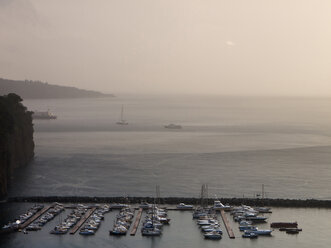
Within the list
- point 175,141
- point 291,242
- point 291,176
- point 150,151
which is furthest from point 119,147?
point 291,242

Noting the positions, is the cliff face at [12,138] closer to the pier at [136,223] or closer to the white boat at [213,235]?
the pier at [136,223]

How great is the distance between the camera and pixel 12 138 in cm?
3738

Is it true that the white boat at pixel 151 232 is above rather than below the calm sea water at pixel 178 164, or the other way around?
below

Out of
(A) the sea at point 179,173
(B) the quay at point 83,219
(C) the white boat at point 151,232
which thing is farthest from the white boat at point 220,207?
(B) the quay at point 83,219

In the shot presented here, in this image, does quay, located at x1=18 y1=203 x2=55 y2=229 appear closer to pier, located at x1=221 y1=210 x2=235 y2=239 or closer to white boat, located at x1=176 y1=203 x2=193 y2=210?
white boat, located at x1=176 y1=203 x2=193 y2=210

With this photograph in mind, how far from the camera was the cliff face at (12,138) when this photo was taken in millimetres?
31117

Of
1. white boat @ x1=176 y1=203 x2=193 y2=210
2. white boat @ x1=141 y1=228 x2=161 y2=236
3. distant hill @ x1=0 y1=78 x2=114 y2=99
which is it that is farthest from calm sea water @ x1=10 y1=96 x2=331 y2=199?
distant hill @ x1=0 y1=78 x2=114 y2=99

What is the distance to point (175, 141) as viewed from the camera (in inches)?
2253

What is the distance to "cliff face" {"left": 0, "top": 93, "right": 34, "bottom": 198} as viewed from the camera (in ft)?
102

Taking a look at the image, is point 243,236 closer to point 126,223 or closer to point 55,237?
point 126,223

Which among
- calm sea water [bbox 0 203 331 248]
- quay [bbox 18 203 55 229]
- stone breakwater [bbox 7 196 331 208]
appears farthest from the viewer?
stone breakwater [bbox 7 196 331 208]

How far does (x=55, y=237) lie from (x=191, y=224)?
5.95m

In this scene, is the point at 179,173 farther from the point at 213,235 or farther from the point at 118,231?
the point at 213,235

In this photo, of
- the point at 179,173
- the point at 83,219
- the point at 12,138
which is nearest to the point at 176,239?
the point at 83,219
